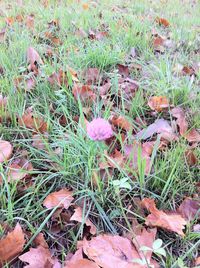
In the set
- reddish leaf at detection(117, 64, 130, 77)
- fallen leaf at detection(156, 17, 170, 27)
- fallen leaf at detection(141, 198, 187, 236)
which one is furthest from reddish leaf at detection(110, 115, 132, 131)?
fallen leaf at detection(156, 17, 170, 27)

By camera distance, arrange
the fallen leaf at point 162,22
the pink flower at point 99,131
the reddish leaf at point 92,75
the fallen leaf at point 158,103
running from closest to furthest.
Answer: the pink flower at point 99,131 → the fallen leaf at point 158,103 → the reddish leaf at point 92,75 → the fallen leaf at point 162,22

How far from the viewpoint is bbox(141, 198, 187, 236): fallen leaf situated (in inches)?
39.6

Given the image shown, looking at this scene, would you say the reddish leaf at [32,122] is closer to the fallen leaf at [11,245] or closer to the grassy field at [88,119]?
the grassy field at [88,119]

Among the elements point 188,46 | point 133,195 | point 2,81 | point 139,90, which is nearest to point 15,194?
point 133,195

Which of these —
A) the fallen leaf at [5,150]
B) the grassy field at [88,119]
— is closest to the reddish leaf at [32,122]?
the grassy field at [88,119]

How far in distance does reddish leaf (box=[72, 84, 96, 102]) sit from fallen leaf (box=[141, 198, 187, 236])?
2.16 ft

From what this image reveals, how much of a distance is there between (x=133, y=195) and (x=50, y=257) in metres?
0.36

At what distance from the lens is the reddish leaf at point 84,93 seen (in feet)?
5.11

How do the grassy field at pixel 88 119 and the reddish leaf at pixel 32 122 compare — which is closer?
the grassy field at pixel 88 119

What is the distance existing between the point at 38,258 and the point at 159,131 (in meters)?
0.74

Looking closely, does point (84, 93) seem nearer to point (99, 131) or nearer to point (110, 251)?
point (99, 131)

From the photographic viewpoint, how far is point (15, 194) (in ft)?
3.63

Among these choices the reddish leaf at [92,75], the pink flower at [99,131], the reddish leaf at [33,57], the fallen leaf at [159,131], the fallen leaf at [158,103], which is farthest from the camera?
the reddish leaf at [33,57]

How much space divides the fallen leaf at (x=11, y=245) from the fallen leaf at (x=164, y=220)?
1.29ft
